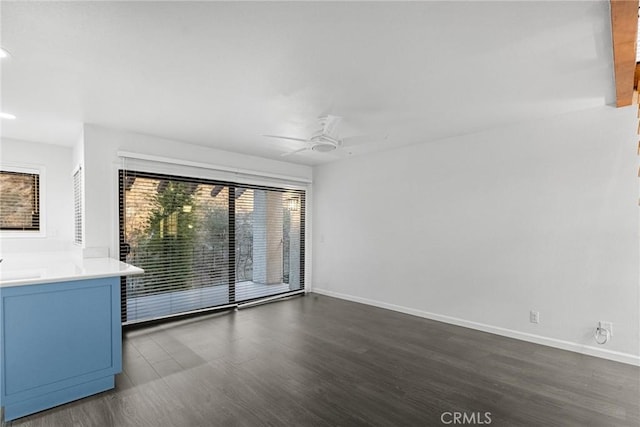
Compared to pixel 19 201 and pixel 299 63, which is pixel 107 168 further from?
pixel 299 63

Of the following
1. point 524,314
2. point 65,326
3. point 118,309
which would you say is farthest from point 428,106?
point 65,326

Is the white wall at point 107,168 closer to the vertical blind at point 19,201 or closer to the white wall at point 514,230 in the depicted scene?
the vertical blind at point 19,201

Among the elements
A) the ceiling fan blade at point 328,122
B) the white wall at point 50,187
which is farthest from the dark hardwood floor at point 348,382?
the ceiling fan blade at point 328,122

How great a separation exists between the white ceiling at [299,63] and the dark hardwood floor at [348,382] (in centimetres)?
250

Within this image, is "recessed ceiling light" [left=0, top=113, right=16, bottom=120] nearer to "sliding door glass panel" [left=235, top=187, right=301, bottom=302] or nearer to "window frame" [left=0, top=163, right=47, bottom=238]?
→ "window frame" [left=0, top=163, right=47, bottom=238]

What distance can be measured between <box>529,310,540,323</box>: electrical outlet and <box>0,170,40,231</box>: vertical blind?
6401 mm

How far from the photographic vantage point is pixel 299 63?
224 cm

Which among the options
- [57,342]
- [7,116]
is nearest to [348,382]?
[57,342]

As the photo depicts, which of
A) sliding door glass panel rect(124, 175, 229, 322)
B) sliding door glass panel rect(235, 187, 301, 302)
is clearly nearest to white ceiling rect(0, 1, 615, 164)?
sliding door glass panel rect(124, 175, 229, 322)

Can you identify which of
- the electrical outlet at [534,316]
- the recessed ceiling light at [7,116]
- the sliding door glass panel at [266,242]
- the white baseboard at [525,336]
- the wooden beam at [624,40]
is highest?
the wooden beam at [624,40]

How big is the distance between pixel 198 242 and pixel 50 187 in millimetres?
2174

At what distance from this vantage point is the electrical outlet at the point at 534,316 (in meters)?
3.45

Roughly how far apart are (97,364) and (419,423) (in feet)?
8.11

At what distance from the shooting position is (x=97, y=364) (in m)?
2.42
